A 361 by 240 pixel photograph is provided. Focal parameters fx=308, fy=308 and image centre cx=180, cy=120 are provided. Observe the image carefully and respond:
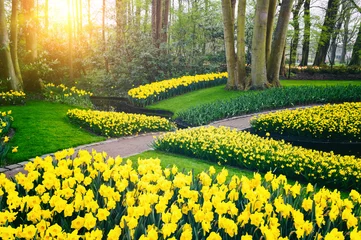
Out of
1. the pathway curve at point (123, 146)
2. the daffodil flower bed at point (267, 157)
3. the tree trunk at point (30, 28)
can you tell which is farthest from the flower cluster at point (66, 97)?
the daffodil flower bed at point (267, 157)

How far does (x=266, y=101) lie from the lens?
38.2 feet

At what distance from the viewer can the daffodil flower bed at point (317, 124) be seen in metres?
8.03

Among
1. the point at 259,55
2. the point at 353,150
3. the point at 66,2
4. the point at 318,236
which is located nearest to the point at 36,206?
the point at 318,236

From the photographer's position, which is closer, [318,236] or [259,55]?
[318,236]

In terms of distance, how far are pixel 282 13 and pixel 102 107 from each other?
1008cm

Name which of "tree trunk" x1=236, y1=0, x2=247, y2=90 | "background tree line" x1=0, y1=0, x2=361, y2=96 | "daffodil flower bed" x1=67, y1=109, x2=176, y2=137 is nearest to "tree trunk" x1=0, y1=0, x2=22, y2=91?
"background tree line" x1=0, y1=0, x2=361, y2=96

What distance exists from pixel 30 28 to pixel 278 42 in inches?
469

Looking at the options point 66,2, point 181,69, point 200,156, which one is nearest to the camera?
point 200,156

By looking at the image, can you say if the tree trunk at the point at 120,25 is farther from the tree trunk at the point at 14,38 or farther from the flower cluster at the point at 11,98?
the flower cluster at the point at 11,98

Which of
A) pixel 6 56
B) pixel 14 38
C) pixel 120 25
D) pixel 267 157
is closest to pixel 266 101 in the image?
pixel 267 157

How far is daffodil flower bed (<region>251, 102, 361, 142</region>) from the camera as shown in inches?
316

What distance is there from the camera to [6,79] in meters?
12.5

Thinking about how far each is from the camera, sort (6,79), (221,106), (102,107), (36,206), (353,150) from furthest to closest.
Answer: (102,107), (6,79), (221,106), (353,150), (36,206)

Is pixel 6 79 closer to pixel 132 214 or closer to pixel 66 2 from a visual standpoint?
pixel 132 214
